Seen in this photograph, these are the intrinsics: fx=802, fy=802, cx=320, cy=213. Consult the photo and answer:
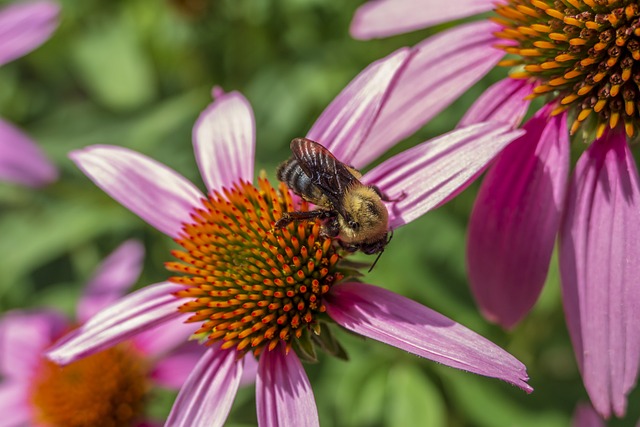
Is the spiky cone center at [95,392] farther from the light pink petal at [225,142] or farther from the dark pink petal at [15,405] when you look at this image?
the light pink petal at [225,142]

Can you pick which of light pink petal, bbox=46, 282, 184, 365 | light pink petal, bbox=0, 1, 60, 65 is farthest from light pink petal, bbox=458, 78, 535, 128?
light pink petal, bbox=0, 1, 60, 65

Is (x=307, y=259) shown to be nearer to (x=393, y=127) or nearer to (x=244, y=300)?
(x=244, y=300)

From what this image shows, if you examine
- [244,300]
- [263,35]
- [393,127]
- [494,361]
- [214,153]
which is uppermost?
[263,35]

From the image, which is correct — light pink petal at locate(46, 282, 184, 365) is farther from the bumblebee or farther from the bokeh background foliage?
the bokeh background foliage

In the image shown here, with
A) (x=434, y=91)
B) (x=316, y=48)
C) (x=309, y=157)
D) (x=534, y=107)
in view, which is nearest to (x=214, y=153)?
(x=309, y=157)

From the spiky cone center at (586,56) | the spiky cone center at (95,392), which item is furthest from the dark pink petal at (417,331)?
the spiky cone center at (95,392)

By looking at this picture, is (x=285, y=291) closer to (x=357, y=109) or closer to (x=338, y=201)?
(x=338, y=201)

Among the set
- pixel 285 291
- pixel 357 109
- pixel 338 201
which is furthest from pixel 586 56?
pixel 285 291
